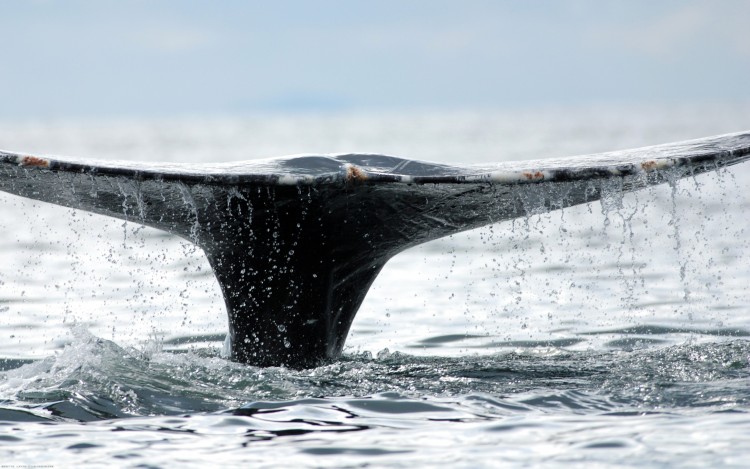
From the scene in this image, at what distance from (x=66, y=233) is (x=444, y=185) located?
1376 cm

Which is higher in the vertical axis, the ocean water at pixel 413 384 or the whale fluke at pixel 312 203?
the whale fluke at pixel 312 203

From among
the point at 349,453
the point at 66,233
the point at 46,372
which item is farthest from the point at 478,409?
the point at 66,233

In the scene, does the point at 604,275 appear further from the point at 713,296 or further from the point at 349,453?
the point at 349,453

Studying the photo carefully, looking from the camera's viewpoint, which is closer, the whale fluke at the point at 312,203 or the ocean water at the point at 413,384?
the ocean water at the point at 413,384

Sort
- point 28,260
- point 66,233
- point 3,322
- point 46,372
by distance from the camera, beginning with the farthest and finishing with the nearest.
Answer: point 66,233 → point 28,260 → point 3,322 → point 46,372

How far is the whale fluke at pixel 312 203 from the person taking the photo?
5.29 m

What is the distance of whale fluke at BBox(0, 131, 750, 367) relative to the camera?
17.4 ft

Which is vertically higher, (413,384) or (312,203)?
(312,203)

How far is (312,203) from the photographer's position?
553 centimetres

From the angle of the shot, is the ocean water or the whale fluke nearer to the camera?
the ocean water

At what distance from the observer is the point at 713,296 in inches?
430

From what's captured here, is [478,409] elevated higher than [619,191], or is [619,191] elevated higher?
[619,191]

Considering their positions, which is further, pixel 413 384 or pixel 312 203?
pixel 413 384

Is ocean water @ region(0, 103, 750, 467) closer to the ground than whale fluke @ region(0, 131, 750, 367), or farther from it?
closer to the ground
